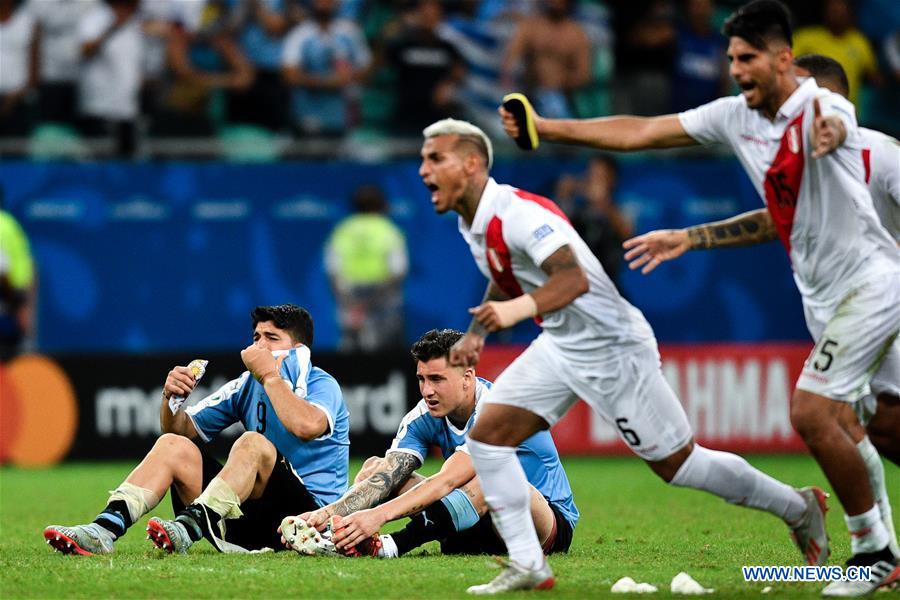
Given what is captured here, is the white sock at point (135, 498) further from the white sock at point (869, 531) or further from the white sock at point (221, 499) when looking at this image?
the white sock at point (869, 531)

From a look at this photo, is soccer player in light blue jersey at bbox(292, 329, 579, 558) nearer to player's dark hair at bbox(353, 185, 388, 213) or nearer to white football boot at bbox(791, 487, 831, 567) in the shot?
white football boot at bbox(791, 487, 831, 567)

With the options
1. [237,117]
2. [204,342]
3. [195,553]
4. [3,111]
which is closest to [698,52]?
[237,117]

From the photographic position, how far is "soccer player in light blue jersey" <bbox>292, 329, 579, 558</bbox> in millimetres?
8148

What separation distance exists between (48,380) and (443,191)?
995cm

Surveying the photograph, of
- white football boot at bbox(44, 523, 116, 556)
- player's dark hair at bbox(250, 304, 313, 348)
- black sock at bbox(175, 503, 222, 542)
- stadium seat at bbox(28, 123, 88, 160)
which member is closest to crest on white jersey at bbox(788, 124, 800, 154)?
player's dark hair at bbox(250, 304, 313, 348)

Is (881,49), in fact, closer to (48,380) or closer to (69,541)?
(48,380)

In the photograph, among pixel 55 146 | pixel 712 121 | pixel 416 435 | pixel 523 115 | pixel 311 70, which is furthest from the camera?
pixel 311 70

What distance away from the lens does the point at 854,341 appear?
6.91 metres

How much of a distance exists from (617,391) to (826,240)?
120 cm

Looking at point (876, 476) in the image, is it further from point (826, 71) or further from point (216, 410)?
point (216, 410)

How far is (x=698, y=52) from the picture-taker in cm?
1905

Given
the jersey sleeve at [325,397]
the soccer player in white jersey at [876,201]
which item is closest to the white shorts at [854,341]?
the soccer player in white jersey at [876,201]

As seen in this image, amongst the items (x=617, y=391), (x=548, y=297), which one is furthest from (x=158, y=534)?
(x=548, y=297)

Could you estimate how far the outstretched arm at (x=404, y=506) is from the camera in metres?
8.10
